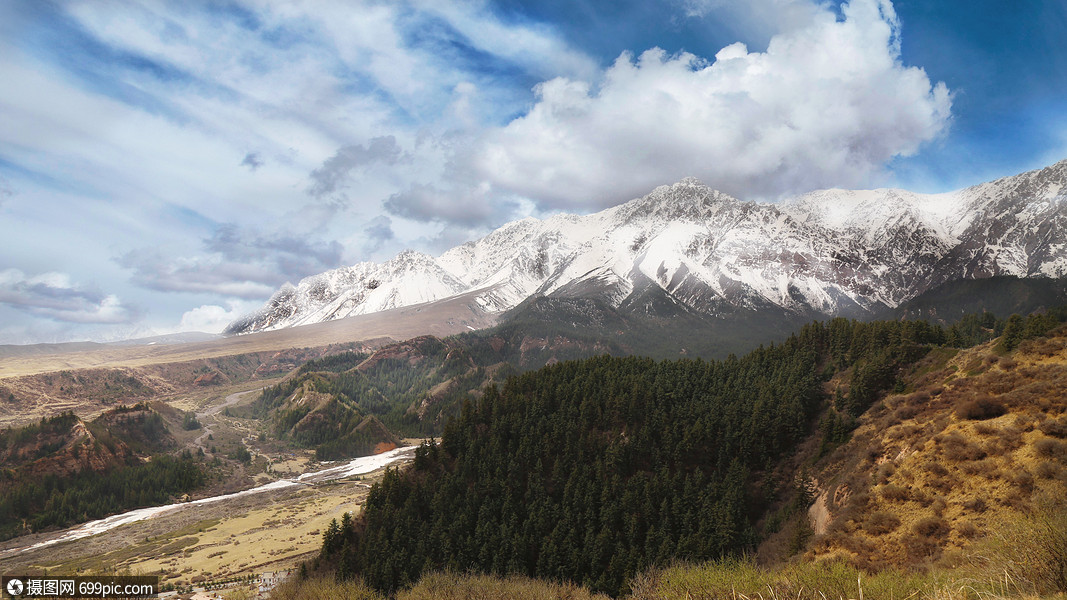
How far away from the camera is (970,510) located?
36.3 m

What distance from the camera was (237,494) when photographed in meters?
147

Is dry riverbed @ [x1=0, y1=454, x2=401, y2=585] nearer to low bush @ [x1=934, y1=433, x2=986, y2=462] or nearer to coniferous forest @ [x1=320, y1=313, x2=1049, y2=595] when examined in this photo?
coniferous forest @ [x1=320, y1=313, x2=1049, y2=595]

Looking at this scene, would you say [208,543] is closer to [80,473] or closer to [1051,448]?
[80,473]

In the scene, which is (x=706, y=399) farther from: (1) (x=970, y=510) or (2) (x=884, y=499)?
(1) (x=970, y=510)

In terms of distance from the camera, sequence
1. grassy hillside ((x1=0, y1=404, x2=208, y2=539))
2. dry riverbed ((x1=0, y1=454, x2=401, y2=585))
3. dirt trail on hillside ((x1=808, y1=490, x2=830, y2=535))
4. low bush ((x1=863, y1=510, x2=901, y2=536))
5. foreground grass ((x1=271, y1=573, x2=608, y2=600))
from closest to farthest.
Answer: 1. low bush ((x1=863, y1=510, x2=901, y2=536))
2. foreground grass ((x1=271, y1=573, x2=608, y2=600))
3. dirt trail on hillside ((x1=808, y1=490, x2=830, y2=535))
4. dry riverbed ((x1=0, y1=454, x2=401, y2=585))
5. grassy hillside ((x1=0, y1=404, x2=208, y2=539))

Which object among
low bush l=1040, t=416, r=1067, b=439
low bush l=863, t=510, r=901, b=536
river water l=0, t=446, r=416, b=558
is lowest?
river water l=0, t=446, r=416, b=558

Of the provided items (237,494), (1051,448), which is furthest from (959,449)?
(237,494)

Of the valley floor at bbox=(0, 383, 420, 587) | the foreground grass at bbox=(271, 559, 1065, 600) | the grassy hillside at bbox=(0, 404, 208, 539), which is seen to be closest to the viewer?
the foreground grass at bbox=(271, 559, 1065, 600)

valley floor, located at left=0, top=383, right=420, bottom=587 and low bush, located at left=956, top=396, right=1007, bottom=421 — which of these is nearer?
low bush, located at left=956, top=396, right=1007, bottom=421

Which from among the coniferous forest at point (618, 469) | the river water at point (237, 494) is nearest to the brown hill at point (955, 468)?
the coniferous forest at point (618, 469)

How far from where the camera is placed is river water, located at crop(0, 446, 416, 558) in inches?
4439

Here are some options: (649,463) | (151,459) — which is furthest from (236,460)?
(649,463)

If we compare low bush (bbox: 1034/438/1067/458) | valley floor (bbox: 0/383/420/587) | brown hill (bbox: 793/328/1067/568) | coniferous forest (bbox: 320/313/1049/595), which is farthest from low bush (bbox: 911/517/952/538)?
valley floor (bbox: 0/383/420/587)

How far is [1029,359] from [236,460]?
218m
